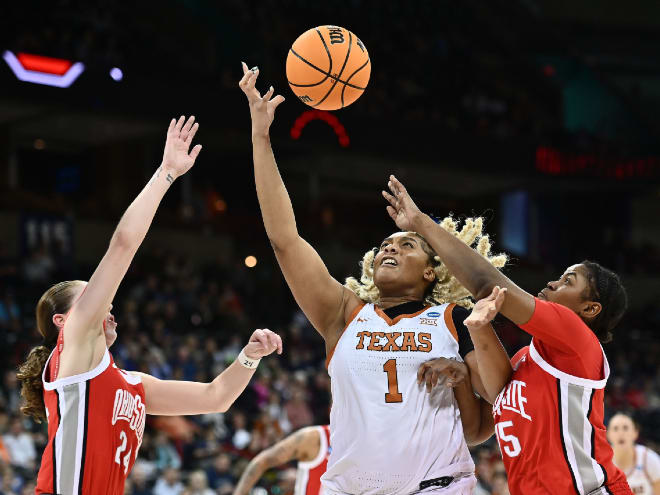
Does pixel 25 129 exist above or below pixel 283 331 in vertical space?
above

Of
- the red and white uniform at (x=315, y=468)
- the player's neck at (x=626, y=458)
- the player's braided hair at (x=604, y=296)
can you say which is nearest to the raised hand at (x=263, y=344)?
the player's braided hair at (x=604, y=296)

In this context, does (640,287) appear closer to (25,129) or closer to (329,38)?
(25,129)

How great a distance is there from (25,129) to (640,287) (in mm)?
15719

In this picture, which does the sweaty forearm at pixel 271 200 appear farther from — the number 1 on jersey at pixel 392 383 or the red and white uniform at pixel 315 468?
the red and white uniform at pixel 315 468

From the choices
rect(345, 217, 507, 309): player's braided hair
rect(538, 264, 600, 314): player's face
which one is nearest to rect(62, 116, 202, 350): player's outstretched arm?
rect(345, 217, 507, 309): player's braided hair

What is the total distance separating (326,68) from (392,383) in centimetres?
162

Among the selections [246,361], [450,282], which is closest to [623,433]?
[450,282]

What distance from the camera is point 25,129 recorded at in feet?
64.5

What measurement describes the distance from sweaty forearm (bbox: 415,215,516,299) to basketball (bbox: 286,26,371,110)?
1.00 metres

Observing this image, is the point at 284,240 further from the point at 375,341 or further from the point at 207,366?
the point at 207,366

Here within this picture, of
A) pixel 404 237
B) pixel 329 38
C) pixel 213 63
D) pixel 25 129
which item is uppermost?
pixel 213 63

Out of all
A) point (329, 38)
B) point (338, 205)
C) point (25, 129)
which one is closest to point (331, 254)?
point (338, 205)

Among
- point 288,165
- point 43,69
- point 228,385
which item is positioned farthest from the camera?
point 288,165

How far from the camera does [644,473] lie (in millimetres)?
6762
